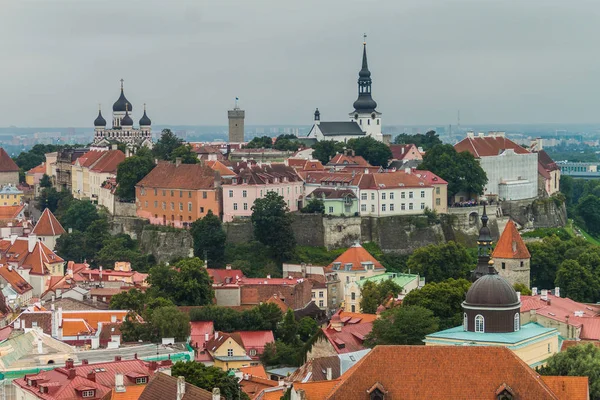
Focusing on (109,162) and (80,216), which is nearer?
(80,216)

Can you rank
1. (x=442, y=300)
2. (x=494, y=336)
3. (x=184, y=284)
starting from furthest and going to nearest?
1. (x=184, y=284)
2. (x=442, y=300)
3. (x=494, y=336)

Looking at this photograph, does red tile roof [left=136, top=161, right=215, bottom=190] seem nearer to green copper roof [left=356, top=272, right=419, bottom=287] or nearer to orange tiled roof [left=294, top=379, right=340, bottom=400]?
green copper roof [left=356, top=272, right=419, bottom=287]

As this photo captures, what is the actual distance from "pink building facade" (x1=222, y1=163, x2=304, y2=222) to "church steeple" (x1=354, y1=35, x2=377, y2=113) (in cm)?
3232

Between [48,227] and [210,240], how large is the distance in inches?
582

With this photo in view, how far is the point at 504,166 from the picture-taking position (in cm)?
9650

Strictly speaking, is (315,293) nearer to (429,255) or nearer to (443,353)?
(429,255)

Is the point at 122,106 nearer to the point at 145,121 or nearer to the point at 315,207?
the point at 145,121

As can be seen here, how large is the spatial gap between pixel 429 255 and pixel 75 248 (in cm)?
2436

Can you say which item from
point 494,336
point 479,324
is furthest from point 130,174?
point 494,336

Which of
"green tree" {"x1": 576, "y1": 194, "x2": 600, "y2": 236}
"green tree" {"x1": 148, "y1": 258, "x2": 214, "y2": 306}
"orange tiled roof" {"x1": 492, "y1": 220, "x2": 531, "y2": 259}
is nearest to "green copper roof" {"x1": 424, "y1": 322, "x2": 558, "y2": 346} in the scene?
"orange tiled roof" {"x1": 492, "y1": 220, "x2": 531, "y2": 259}

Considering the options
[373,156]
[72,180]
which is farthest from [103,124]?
[373,156]

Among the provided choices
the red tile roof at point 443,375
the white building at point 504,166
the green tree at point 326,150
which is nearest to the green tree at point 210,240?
the green tree at point 326,150

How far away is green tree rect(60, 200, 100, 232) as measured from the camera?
92500mm

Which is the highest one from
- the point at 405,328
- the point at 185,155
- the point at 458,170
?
the point at 185,155
